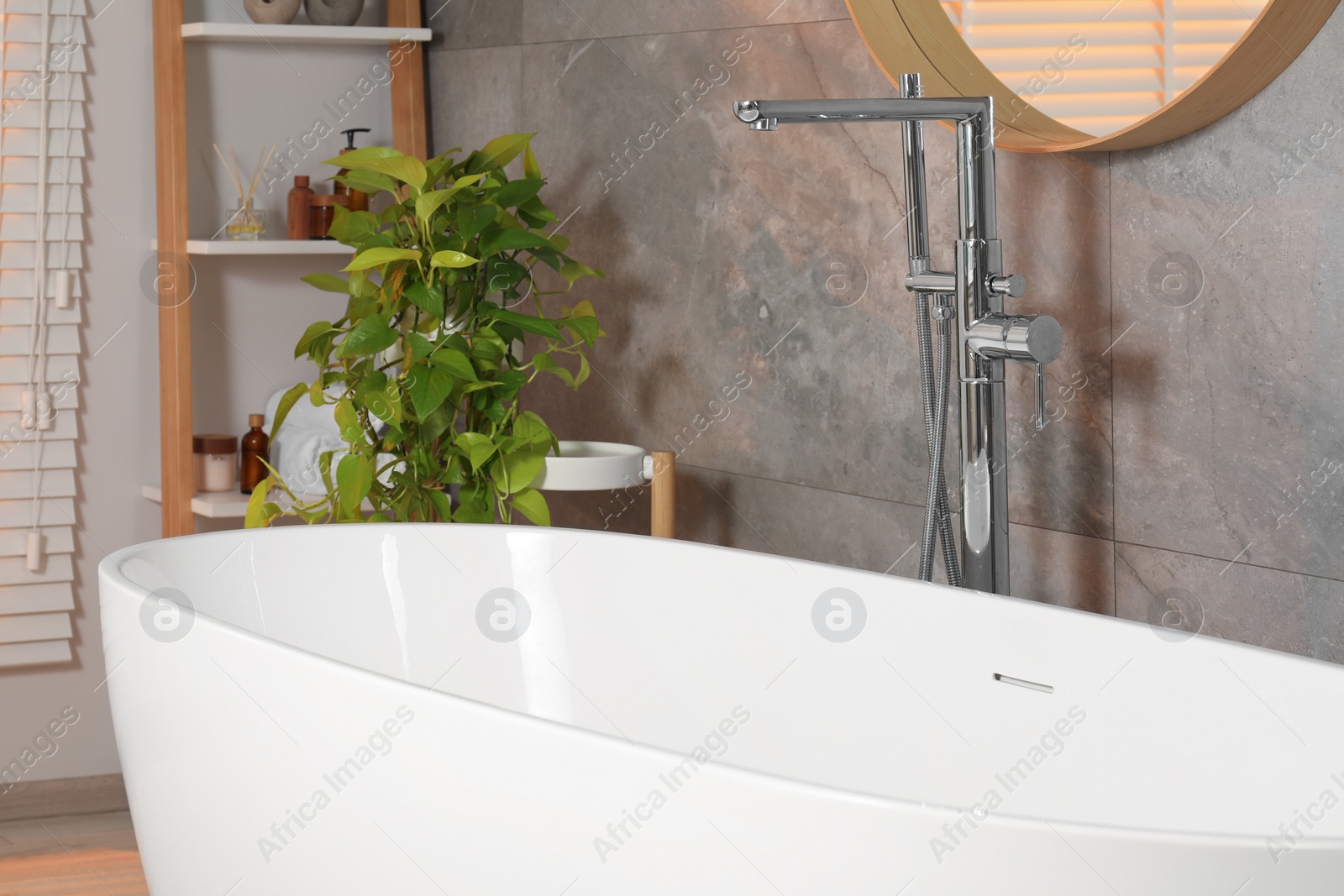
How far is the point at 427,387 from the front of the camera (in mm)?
1928

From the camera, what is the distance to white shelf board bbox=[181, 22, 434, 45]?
8.29 feet

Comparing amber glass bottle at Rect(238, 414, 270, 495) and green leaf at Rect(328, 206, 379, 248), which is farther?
amber glass bottle at Rect(238, 414, 270, 495)

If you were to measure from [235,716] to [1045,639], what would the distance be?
2.60 ft

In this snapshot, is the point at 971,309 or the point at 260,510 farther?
the point at 260,510

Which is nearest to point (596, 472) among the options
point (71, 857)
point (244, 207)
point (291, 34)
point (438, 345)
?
point (438, 345)

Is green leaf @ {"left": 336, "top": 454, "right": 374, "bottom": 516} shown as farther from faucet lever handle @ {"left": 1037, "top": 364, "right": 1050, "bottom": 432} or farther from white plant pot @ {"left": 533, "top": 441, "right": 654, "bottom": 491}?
faucet lever handle @ {"left": 1037, "top": 364, "right": 1050, "bottom": 432}

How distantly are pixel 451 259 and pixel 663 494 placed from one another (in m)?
0.48

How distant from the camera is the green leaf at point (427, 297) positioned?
2.01 meters

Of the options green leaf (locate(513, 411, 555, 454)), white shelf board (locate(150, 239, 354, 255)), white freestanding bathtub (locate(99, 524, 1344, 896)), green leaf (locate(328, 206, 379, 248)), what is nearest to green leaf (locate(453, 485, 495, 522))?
green leaf (locate(513, 411, 555, 454))

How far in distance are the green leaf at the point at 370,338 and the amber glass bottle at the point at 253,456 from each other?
2.29 feet

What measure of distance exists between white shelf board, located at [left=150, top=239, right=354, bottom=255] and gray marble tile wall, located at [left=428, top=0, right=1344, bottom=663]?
0.39 meters

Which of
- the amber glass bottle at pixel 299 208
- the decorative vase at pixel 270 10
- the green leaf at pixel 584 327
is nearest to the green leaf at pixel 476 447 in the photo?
the green leaf at pixel 584 327

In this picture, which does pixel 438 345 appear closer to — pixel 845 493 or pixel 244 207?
pixel 845 493

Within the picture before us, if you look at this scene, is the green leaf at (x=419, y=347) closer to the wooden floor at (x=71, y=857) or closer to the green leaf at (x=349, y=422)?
the green leaf at (x=349, y=422)
